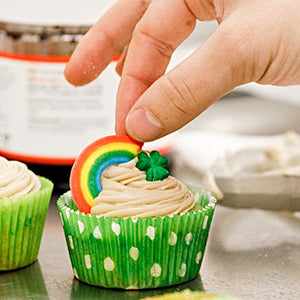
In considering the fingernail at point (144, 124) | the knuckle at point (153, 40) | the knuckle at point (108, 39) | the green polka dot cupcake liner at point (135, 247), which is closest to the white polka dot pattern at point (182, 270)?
the green polka dot cupcake liner at point (135, 247)

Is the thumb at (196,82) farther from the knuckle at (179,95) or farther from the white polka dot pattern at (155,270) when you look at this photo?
the white polka dot pattern at (155,270)

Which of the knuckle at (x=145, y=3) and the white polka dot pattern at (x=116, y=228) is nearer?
the white polka dot pattern at (x=116, y=228)

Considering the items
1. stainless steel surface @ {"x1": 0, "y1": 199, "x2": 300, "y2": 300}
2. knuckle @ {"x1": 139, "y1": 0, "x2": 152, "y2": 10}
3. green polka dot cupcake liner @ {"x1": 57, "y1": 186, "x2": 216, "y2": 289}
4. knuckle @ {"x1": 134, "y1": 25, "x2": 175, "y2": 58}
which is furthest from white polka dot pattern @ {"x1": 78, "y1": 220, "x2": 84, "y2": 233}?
knuckle @ {"x1": 139, "y1": 0, "x2": 152, "y2": 10}

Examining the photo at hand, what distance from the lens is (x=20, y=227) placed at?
143 cm

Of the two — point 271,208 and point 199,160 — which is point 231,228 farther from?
point 199,160

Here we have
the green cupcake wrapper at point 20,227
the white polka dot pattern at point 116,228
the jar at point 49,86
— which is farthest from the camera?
the jar at point 49,86

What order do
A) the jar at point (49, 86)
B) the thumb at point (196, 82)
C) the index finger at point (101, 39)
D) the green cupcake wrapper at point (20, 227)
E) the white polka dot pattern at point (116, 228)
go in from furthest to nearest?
the jar at point (49, 86)
the index finger at point (101, 39)
the green cupcake wrapper at point (20, 227)
the white polka dot pattern at point (116, 228)
the thumb at point (196, 82)

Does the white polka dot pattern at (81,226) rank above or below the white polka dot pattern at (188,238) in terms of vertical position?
above

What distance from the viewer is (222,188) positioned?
1.79 meters

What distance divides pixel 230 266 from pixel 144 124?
35 cm

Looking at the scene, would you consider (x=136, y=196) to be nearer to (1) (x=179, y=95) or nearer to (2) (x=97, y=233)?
(2) (x=97, y=233)

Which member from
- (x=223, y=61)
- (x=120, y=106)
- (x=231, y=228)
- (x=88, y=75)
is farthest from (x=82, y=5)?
(x=223, y=61)

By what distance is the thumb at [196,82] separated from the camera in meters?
1.18

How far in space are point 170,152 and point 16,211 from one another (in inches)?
32.9
